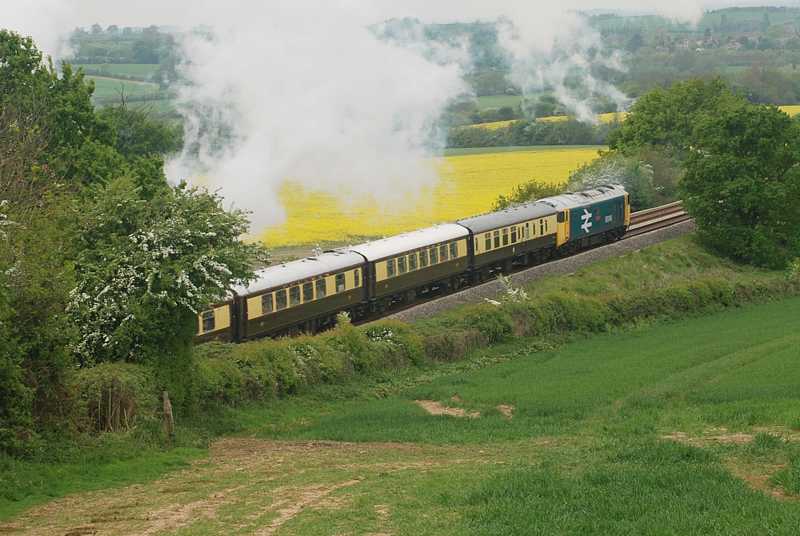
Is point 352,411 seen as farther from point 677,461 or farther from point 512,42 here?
point 512,42

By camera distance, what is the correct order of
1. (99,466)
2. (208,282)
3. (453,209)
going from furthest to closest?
1. (453,209)
2. (208,282)
3. (99,466)

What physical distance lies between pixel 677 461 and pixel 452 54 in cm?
10060

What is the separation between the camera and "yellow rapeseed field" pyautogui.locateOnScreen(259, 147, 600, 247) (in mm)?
60094

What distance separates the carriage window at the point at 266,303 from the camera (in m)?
34.6

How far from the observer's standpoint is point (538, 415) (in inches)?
1088

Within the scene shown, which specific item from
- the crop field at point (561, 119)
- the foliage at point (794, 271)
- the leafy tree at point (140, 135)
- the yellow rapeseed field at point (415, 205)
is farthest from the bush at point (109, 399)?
the crop field at point (561, 119)

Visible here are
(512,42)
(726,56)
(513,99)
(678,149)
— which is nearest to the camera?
(678,149)

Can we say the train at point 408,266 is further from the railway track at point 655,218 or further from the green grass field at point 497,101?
the green grass field at point 497,101

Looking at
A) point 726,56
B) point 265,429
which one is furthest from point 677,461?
point 726,56

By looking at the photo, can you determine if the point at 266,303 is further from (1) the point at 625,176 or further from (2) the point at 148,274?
(1) the point at 625,176

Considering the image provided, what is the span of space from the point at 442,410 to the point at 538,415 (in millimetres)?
3065

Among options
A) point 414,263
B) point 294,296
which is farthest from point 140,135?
point 294,296

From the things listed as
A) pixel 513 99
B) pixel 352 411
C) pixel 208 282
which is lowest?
pixel 352 411

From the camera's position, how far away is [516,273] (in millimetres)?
47656
